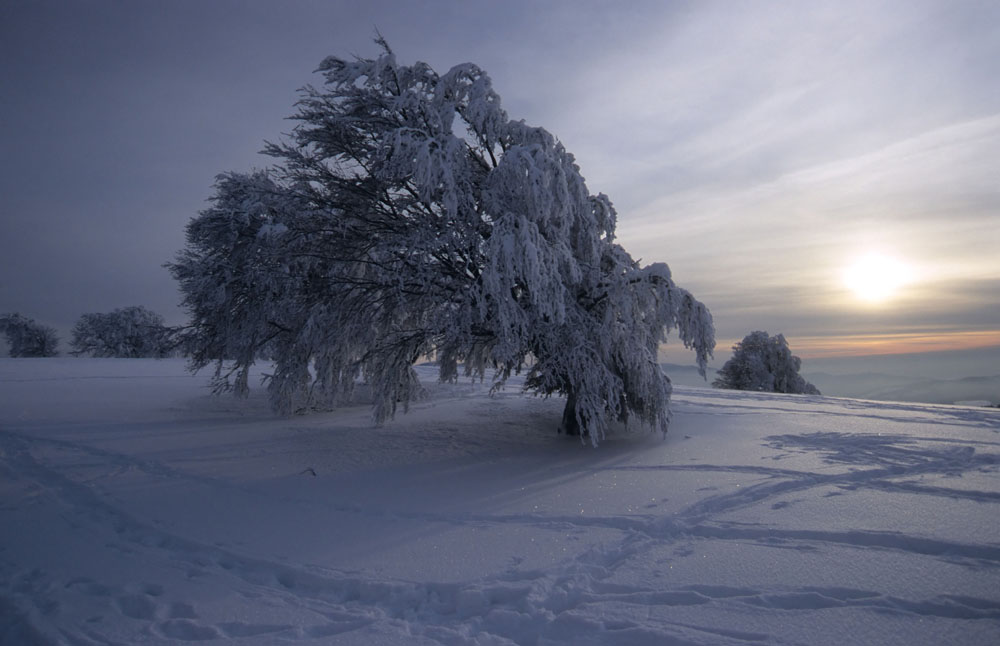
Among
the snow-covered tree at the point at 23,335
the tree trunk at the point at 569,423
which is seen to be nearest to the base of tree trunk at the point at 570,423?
the tree trunk at the point at 569,423

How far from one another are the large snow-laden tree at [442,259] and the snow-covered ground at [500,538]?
4.85 feet

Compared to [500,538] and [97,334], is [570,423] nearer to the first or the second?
[500,538]

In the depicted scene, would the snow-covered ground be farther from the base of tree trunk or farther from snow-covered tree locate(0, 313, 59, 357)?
snow-covered tree locate(0, 313, 59, 357)

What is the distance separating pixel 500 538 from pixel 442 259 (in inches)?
173

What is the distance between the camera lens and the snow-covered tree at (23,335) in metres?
34.2

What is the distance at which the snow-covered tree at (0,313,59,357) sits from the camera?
34.2m

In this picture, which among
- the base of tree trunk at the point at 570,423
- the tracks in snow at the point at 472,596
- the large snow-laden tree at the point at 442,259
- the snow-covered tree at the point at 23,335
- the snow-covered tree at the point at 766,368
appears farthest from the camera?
the snow-covered tree at the point at 23,335

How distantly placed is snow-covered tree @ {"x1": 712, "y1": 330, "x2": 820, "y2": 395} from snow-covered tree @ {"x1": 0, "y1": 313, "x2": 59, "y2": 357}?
4712cm

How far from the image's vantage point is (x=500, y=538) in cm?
419

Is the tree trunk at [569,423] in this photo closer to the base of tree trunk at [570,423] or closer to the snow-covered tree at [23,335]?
the base of tree trunk at [570,423]

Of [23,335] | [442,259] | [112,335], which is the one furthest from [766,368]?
[23,335]

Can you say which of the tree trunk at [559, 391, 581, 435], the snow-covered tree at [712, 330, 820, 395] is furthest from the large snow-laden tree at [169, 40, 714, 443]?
the snow-covered tree at [712, 330, 820, 395]

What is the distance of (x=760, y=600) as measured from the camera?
3.06 m

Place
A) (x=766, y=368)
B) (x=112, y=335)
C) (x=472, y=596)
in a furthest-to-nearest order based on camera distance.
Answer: (x=112, y=335)
(x=766, y=368)
(x=472, y=596)
